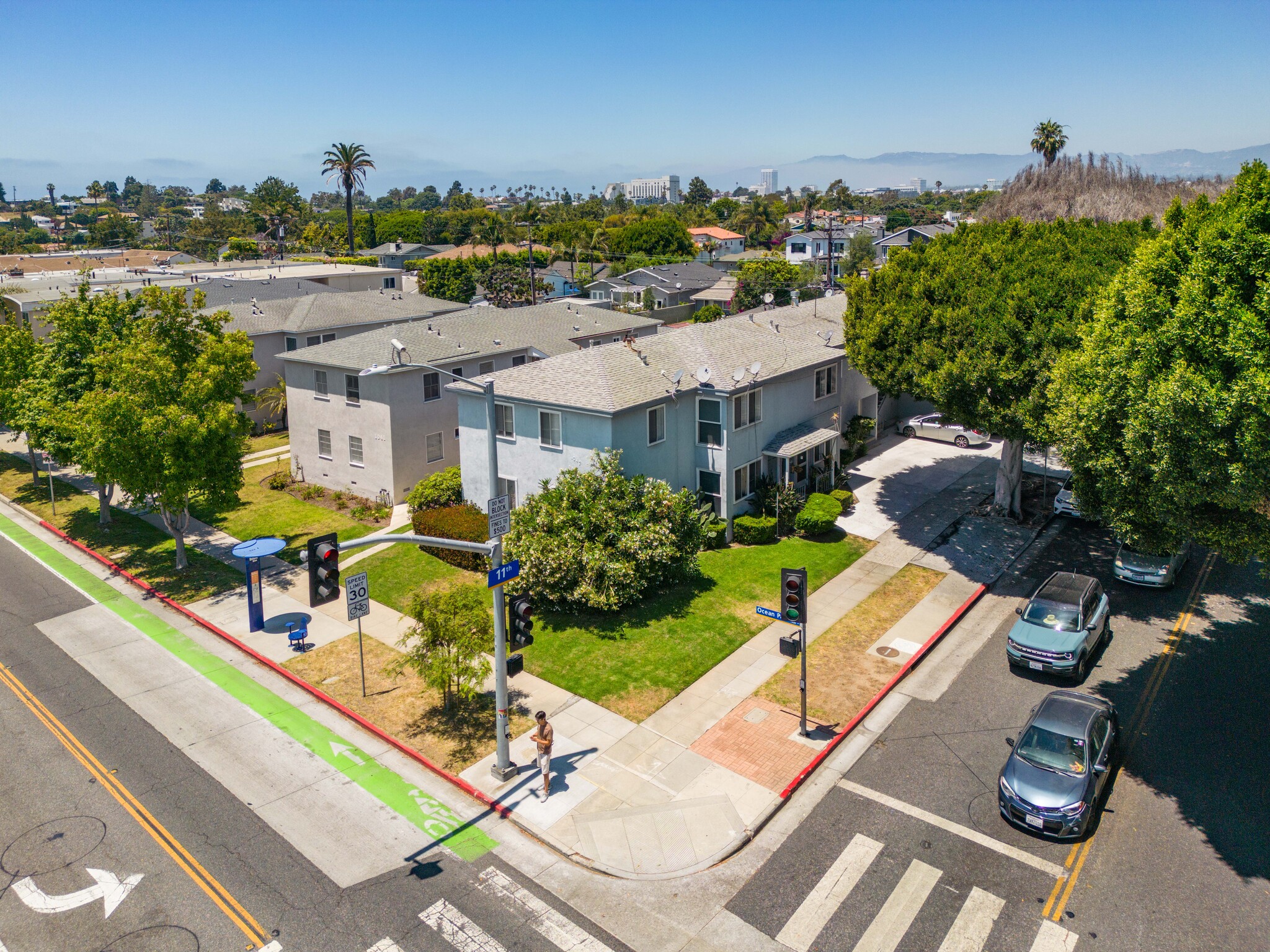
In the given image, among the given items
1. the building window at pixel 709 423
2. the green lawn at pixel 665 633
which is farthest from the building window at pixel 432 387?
the green lawn at pixel 665 633

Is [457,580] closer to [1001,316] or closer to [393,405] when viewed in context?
[393,405]

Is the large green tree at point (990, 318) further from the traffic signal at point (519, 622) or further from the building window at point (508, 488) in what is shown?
the traffic signal at point (519, 622)

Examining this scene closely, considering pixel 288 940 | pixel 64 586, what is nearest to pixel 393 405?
pixel 64 586

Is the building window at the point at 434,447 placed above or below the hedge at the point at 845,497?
above

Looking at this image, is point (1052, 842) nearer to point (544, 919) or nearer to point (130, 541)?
point (544, 919)

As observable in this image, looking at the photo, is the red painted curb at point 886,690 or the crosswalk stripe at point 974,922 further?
the red painted curb at point 886,690

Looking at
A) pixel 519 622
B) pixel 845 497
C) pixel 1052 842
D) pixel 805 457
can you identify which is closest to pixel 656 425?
pixel 805 457
